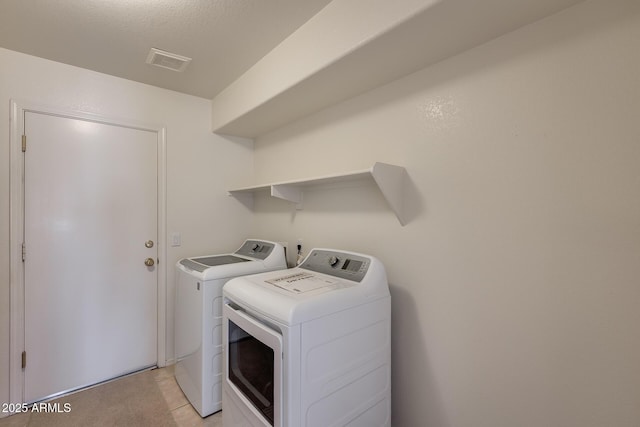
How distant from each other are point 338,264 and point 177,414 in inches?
57.6

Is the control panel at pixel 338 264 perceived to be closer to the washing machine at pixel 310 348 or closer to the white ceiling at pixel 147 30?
the washing machine at pixel 310 348

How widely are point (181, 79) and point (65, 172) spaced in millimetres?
1075

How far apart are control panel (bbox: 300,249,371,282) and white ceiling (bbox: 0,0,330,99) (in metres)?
1.33

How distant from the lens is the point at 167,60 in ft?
6.19

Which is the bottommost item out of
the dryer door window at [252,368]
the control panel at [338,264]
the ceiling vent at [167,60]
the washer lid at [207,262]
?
the dryer door window at [252,368]

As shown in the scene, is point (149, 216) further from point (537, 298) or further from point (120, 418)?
point (537, 298)

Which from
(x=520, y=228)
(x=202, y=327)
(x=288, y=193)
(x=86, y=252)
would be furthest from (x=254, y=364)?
(x=86, y=252)

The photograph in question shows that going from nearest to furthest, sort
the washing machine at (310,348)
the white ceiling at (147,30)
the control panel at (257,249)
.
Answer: the washing machine at (310,348), the white ceiling at (147,30), the control panel at (257,249)

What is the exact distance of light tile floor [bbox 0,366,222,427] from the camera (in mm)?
1707

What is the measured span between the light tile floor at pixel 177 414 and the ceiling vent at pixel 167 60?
92.2 inches

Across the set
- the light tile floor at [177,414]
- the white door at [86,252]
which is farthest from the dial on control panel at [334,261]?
the white door at [86,252]

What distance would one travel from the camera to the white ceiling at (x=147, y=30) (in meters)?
1.40

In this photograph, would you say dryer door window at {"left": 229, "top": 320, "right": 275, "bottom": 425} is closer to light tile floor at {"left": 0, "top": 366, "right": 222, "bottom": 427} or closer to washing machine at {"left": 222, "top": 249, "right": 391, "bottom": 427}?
washing machine at {"left": 222, "top": 249, "right": 391, "bottom": 427}

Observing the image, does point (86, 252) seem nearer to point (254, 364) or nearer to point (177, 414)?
point (177, 414)
